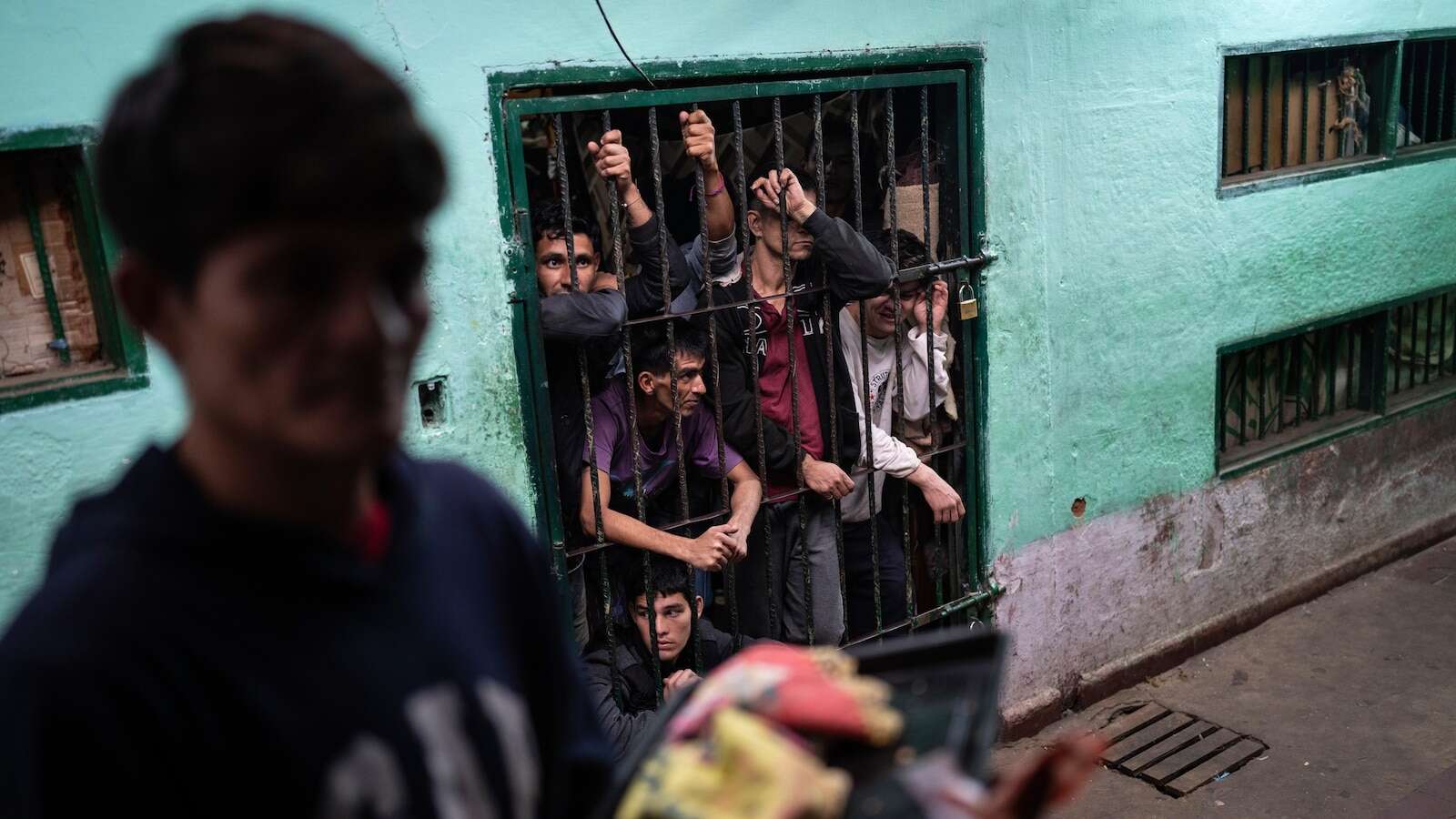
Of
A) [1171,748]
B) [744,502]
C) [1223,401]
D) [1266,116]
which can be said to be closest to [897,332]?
[744,502]

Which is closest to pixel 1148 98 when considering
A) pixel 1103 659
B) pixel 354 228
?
pixel 1103 659

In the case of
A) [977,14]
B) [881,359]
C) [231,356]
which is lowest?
[881,359]

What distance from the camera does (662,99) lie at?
3604 millimetres

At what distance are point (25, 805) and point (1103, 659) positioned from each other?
5003 mm

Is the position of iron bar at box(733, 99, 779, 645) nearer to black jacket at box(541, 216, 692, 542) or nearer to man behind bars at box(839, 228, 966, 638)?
black jacket at box(541, 216, 692, 542)

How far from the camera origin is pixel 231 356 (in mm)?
988

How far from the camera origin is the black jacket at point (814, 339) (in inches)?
157

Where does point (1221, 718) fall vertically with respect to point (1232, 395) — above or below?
below

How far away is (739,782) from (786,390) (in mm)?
3090

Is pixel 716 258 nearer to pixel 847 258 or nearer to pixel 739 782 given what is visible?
pixel 847 258

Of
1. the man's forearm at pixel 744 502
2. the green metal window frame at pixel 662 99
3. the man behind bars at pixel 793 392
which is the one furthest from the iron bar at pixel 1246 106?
the man's forearm at pixel 744 502

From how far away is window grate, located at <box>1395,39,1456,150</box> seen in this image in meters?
6.36

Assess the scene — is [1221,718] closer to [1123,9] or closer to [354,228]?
[1123,9]

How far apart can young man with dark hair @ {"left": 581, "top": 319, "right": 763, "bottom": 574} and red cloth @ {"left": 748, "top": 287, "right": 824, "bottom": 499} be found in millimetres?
259
